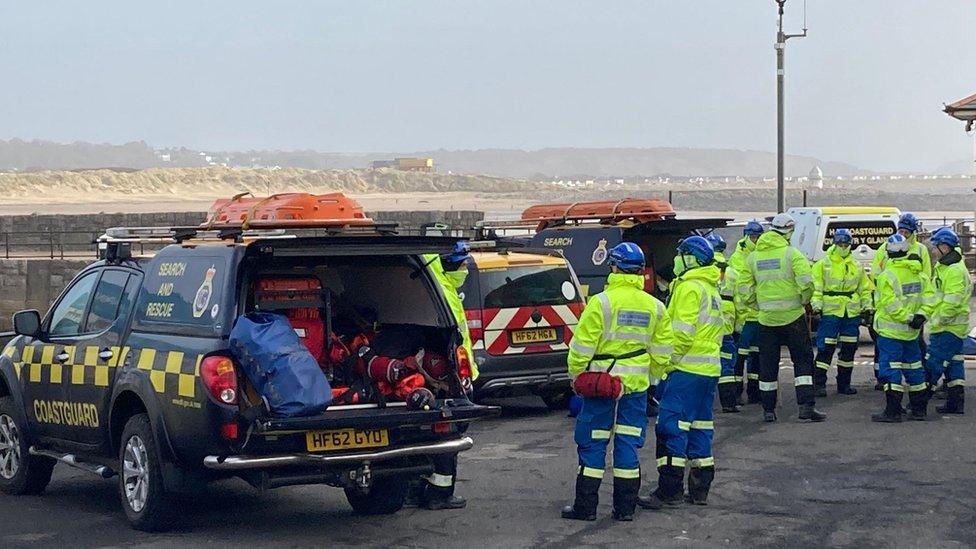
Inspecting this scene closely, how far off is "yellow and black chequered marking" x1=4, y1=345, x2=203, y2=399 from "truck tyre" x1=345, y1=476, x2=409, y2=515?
1.48 m

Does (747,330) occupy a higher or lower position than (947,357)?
higher

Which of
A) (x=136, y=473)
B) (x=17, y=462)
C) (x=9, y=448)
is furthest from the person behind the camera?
(x=9, y=448)

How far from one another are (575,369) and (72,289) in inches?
143

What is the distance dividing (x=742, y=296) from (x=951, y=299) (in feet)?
6.16

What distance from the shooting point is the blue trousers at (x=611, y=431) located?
8852mm

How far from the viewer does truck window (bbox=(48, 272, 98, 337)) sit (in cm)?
981

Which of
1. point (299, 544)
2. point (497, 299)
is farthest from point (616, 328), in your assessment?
point (497, 299)

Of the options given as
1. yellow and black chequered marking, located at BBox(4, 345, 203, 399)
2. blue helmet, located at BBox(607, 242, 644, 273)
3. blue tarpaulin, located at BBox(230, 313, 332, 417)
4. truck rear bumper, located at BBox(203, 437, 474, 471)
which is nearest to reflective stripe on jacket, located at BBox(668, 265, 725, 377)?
blue helmet, located at BBox(607, 242, 644, 273)

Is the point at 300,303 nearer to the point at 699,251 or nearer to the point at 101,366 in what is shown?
the point at 101,366

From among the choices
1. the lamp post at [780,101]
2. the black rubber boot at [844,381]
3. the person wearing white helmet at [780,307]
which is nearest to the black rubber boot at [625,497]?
the person wearing white helmet at [780,307]

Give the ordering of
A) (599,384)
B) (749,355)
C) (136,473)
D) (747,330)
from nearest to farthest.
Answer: (599,384), (136,473), (747,330), (749,355)

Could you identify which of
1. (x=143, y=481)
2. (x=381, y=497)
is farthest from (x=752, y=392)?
(x=143, y=481)

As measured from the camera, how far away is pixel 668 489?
954cm

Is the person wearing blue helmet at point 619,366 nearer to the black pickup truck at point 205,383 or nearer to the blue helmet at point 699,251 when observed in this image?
the black pickup truck at point 205,383
